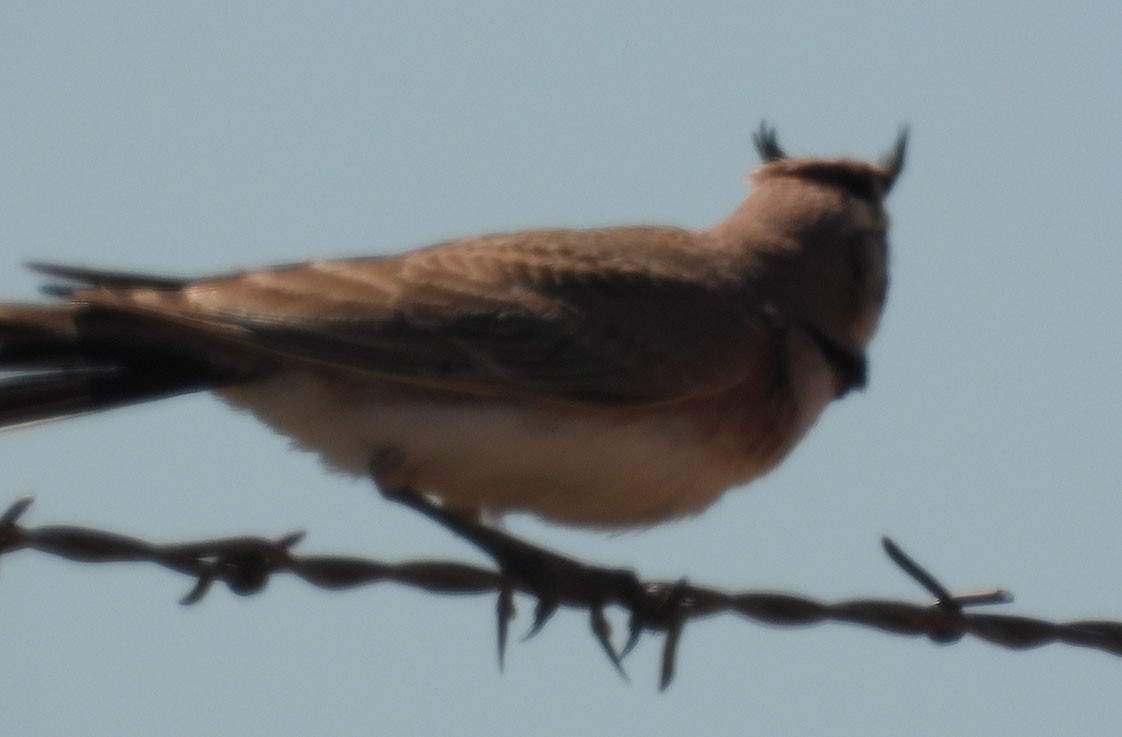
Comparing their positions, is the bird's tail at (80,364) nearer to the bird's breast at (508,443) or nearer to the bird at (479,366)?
the bird at (479,366)

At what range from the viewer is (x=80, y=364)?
6.45 metres

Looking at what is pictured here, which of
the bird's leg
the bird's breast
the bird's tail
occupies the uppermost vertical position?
the bird's tail

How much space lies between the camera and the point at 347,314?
6910 millimetres

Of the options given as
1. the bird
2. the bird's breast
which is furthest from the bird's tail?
the bird's breast

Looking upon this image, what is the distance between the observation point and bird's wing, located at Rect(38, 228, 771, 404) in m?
6.66

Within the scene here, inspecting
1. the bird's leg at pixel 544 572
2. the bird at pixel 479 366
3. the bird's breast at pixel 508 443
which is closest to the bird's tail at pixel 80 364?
the bird at pixel 479 366

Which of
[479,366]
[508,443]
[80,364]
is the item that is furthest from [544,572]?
[80,364]

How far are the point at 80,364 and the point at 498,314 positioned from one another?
1.69 meters

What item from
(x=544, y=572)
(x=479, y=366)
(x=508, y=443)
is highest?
(x=479, y=366)

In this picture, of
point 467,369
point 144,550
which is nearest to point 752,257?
point 467,369

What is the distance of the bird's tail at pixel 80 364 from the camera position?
6.26 metres

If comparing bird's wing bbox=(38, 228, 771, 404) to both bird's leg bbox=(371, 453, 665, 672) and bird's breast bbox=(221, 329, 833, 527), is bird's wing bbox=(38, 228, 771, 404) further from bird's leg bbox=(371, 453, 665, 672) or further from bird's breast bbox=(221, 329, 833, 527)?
bird's leg bbox=(371, 453, 665, 672)

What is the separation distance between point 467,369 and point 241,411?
892mm

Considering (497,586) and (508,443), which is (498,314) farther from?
(497,586)
